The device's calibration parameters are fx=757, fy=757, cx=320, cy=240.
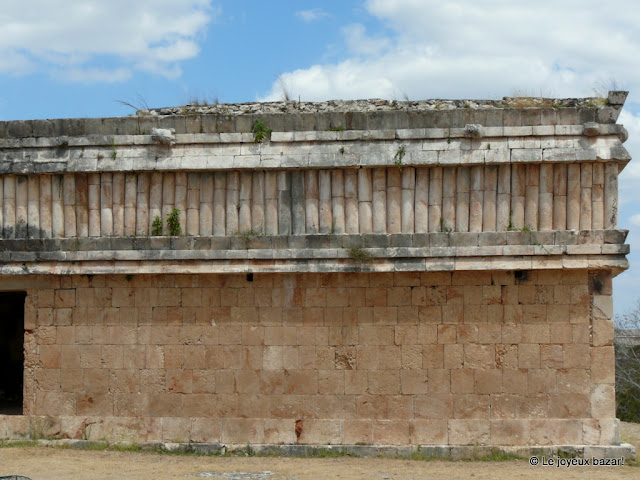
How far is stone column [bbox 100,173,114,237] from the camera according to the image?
12.1m

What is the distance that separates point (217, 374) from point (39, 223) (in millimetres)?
3816

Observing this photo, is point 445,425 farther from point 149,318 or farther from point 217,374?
point 149,318

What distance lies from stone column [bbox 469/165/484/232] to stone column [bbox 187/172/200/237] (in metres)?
4.24

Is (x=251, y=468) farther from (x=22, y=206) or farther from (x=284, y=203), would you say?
(x=22, y=206)

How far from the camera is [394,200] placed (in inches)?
458

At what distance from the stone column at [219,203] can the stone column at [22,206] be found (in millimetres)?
3119

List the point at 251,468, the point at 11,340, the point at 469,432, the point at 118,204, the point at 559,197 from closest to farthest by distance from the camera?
the point at 251,468, the point at 469,432, the point at 559,197, the point at 118,204, the point at 11,340

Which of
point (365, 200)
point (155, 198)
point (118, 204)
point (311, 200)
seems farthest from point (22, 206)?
point (365, 200)

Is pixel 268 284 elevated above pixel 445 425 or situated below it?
above

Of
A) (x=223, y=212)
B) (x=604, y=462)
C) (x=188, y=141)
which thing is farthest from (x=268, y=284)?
(x=604, y=462)

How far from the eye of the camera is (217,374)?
38.3ft

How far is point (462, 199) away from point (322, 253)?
7.52 ft

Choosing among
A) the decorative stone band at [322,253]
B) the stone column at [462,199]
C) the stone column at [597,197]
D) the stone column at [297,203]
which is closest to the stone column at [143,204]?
the decorative stone band at [322,253]

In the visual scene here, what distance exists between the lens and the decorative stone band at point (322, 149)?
11.3 meters
